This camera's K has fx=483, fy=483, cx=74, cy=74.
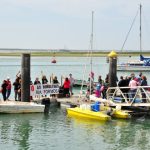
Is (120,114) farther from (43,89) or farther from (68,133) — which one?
(43,89)

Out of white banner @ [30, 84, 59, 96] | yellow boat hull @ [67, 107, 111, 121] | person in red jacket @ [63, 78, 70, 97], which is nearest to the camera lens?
yellow boat hull @ [67, 107, 111, 121]

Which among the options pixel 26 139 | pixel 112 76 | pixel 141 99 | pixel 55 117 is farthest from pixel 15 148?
pixel 112 76

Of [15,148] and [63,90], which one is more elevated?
[63,90]

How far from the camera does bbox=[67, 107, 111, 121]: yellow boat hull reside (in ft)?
74.5

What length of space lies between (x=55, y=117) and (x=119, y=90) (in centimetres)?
352

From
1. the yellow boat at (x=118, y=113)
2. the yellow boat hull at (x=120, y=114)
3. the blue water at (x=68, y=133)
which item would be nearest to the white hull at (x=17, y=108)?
the blue water at (x=68, y=133)

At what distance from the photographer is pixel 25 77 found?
2539 cm

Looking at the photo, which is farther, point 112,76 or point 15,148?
point 112,76

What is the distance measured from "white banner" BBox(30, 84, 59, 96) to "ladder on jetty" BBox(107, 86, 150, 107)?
371 cm

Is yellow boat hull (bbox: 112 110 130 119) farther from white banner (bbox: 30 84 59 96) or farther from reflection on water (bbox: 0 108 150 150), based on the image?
white banner (bbox: 30 84 59 96)

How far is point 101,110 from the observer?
2378cm

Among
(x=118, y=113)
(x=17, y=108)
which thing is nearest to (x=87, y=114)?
(x=118, y=113)

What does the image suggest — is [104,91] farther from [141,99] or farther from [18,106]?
[18,106]

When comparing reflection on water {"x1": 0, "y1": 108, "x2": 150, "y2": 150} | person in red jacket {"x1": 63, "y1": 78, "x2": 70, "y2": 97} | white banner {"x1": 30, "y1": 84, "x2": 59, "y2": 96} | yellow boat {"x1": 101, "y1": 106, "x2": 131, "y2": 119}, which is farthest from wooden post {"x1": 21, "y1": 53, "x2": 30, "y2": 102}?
yellow boat {"x1": 101, "y1": 106, "x2": 131, "y2": 119}
